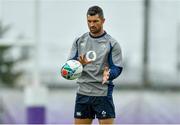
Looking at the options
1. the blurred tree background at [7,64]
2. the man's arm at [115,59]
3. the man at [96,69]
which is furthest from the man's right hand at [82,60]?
the blurred tree background at [7,64]

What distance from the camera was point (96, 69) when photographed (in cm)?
623

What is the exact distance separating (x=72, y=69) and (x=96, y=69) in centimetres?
20

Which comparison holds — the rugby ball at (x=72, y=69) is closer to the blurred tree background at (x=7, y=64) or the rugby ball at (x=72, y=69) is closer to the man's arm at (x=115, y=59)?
the man's arm at (x=115, y=59)

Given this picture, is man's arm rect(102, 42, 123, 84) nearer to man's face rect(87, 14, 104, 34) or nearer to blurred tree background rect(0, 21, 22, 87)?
man's face rect(87, 14, 104, 34)

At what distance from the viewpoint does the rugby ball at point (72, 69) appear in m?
6.14

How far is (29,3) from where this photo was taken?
10.5 meters

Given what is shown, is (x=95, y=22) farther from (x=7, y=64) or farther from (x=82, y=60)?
(x=7, y=64)

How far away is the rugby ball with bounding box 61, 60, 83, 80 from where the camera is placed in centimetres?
614

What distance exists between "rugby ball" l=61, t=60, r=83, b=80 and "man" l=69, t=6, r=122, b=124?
0.25 ft

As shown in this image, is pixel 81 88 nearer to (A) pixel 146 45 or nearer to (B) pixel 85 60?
(B) pixel 85 60

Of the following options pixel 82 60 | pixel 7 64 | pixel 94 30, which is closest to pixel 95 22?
pixel 94 30

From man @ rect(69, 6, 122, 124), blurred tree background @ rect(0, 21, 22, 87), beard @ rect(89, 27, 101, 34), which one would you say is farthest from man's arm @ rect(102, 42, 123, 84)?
blurred tree background @ rect(0, 21, 22, 87)

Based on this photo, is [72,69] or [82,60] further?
[82,60]

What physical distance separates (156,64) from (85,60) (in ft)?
14.4
